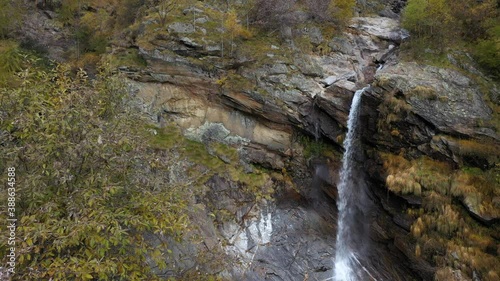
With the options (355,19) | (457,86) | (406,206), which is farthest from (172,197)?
(355,19)

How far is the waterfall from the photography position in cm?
1026

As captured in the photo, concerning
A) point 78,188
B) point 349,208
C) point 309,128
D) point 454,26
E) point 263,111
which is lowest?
point 349,208

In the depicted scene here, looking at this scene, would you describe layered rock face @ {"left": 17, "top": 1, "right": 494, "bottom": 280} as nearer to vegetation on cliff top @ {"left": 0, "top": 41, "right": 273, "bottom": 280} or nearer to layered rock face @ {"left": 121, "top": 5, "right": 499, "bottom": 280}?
layered rock face @ {"left": 121, "top": 5, "right": 499, "bottom": 280}

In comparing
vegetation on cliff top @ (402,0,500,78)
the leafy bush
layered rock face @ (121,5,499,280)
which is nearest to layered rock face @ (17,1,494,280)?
layered rock face @ (121,5,499,280)

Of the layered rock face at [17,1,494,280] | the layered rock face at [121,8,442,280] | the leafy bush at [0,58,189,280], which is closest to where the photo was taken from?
the leafy bush at [0,58,189,280]

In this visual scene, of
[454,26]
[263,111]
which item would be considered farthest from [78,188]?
[454,26]

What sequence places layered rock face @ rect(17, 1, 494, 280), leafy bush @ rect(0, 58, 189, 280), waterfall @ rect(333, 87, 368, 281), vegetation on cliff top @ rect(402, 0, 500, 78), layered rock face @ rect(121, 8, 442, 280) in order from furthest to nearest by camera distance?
vegetation on cliff top @ rect(402, 0, 500, 78) < layered rock face @ rect(121, 8, 442, 280) < waterfall @ rect(333, 87, 368, 281) < layered rock face @ rect(17, 1, 494, 280) < leafy bush @ rect(0, 58, 189, 280)

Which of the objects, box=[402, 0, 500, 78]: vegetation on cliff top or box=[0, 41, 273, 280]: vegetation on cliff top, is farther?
box=[402, 0, 500, 78]: vegetation on cliff top

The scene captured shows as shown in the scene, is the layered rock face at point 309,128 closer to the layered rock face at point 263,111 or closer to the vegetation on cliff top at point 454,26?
the layered rock face at point 263,111

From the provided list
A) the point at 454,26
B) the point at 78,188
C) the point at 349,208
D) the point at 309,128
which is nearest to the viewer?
the point at 78,188

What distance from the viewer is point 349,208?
1135cm

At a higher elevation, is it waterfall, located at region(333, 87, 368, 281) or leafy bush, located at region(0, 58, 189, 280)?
leafy bush, located at region(0, 58, 189, 280)

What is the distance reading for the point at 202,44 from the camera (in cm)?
1302

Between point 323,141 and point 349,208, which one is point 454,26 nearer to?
point 323,141
